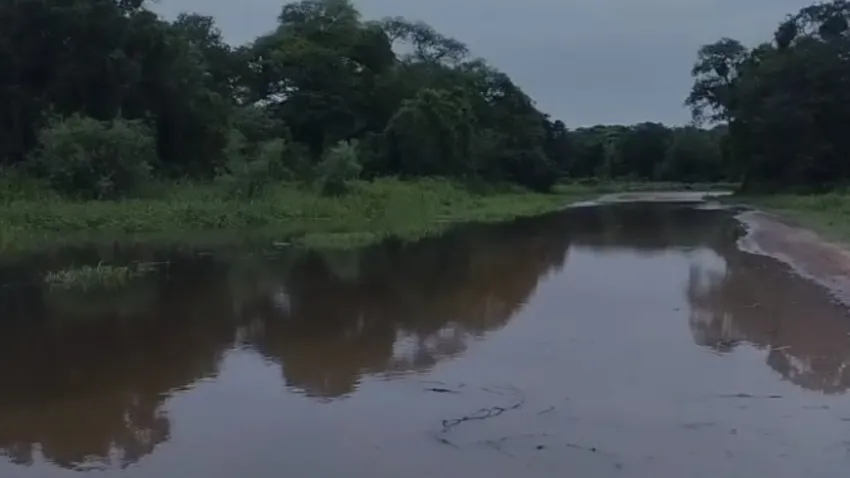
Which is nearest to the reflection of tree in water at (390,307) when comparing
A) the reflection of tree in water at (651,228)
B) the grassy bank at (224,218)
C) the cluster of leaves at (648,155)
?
the reflection of tree in water at (651,228)

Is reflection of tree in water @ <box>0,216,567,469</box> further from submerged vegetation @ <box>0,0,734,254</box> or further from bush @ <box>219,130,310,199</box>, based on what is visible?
bush @ <box>219,130,310,199</box>

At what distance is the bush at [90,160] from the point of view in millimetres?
32031

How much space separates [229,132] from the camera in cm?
4384

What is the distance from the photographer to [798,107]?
53.5 m

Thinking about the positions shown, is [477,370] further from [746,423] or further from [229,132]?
[229,132]

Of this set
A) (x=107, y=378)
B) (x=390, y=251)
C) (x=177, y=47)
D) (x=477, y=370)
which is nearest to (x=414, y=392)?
(x=477, y=370)

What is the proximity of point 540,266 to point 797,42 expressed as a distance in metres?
41.6

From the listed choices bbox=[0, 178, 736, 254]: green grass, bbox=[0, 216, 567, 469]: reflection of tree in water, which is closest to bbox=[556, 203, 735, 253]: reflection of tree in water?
bbox=[0, 178, 736, 254]: green grass

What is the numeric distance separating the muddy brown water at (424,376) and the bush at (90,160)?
545 inches

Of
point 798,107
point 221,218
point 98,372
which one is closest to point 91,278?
point 98,372

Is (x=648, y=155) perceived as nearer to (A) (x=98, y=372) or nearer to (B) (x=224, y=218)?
(B) (x=224, y=218)

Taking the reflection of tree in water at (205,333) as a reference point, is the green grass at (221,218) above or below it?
above

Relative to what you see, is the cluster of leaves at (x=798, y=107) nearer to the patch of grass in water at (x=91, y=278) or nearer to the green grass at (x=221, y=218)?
the green grass at (x=221, y=218)

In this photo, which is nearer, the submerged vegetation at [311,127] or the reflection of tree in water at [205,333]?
the reflection of tree in water at [205,333]
